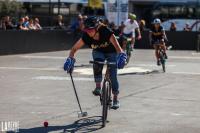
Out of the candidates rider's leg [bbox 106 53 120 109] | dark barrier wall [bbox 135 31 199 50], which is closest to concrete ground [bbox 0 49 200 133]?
rider's leg [bbox 106 53 120 109]

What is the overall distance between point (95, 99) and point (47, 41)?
1555cm

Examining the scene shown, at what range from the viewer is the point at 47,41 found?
1095 inches

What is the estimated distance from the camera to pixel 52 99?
1241cm

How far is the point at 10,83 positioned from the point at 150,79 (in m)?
3.73

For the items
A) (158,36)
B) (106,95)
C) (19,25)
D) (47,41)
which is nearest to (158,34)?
(158,36)

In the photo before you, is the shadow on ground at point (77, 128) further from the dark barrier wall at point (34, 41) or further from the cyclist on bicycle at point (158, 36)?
the dark barrier wall at point (34, 41)

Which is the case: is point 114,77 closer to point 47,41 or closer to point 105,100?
point 105,100

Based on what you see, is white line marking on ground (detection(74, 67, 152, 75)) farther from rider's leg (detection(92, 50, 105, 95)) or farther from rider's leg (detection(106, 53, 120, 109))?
rider's leg (detection(92, 50, 105, 95))

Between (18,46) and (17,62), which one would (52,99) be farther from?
(18,46)

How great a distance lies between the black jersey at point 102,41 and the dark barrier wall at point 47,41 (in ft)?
49.0

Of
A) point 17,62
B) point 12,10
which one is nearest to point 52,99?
point 17,62

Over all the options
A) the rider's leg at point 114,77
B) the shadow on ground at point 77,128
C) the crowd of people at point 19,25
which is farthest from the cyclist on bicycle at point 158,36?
the shadow on ground at point 77,128

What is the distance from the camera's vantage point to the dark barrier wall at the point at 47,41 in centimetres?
2506

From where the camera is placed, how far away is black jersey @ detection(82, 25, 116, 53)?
32.1ft
